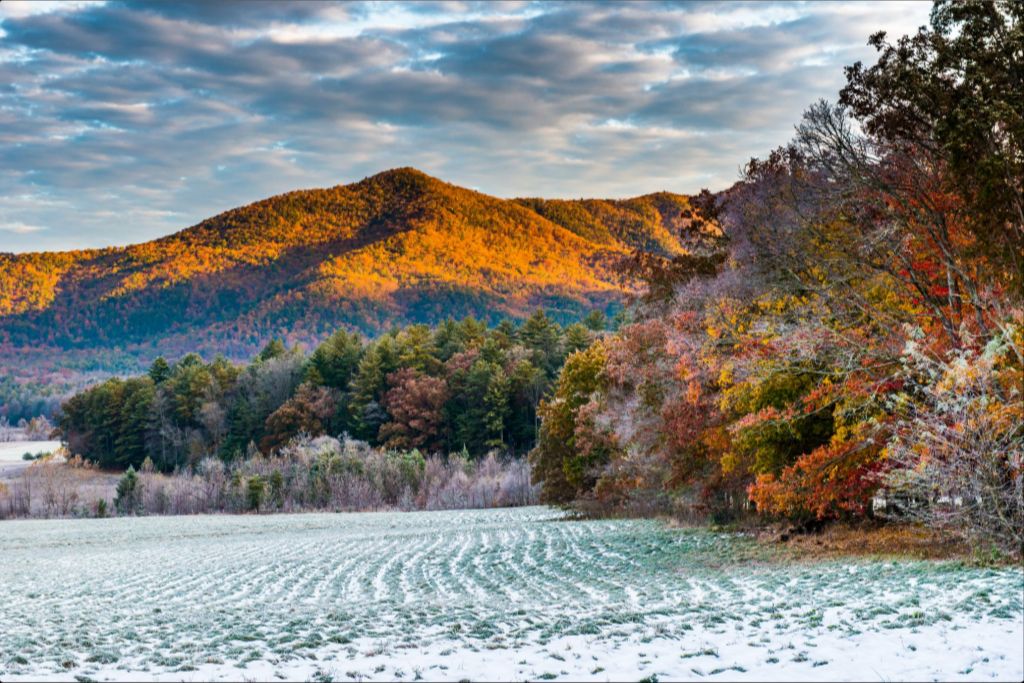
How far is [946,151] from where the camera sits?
69.5 ft

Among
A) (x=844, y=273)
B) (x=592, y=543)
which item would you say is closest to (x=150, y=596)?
(x=592, y=543)

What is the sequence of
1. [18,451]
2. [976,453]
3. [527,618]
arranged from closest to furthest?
[527,618] → [976,453] → [18,451]

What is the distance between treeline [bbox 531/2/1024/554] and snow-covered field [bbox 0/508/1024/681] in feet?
7.21

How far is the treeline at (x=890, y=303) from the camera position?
18.3m

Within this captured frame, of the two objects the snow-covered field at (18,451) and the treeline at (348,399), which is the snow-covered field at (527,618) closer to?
the treeline at (348,399)

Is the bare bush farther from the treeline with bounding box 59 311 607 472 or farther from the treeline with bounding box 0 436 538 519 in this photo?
the treeline with bounding box 59 311 607 472

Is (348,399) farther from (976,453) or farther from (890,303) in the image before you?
(976,453)

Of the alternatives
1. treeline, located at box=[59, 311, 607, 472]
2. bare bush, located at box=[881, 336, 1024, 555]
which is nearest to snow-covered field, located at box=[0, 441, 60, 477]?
treeline, located at box=[59, 311, 607, 472]

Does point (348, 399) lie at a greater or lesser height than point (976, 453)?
greater

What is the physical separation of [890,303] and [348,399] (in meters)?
92.7

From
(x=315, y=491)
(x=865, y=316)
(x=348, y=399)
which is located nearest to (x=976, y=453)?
(x=865, y=316)

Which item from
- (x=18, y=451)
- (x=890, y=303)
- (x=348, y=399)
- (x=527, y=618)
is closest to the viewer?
(x=527, y=618)

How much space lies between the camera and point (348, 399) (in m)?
112

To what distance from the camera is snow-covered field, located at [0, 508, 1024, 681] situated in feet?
33.0
